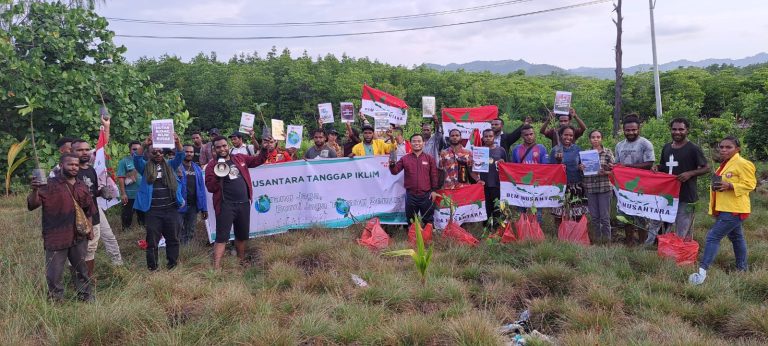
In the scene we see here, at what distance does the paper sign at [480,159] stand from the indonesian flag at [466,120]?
3.21ft

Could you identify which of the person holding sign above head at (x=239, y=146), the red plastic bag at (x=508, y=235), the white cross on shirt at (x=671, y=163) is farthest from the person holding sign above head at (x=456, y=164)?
the person holding sign above head at (x=239, y=146)

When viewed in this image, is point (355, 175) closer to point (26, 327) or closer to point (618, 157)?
point (618, 157)

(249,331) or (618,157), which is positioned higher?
(618,157)

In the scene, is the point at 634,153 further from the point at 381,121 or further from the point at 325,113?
the point at 325,113

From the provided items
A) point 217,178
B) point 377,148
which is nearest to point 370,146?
point 377,148

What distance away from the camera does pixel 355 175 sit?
8531 mm

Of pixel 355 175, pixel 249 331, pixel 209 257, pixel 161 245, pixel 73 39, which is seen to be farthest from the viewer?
pixel 73 39

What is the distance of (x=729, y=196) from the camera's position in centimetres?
559

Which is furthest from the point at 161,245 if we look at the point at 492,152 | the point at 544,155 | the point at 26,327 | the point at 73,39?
the point at 73,39

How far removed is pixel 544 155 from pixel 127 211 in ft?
22.4

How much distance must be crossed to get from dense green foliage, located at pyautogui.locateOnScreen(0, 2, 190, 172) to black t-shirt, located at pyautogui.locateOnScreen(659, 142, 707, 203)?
455 inches

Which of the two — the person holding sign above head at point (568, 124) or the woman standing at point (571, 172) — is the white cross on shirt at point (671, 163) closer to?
the woman standing at point (571, 172)

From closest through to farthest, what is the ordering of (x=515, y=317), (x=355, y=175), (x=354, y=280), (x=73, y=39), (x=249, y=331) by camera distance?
1. (x=249, y=331)
2. (x=515, y=317)
3. (x=354, y=280)
4. (x=355, y=175)
5. (x=73, y=39)

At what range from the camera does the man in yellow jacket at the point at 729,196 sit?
549 cm
